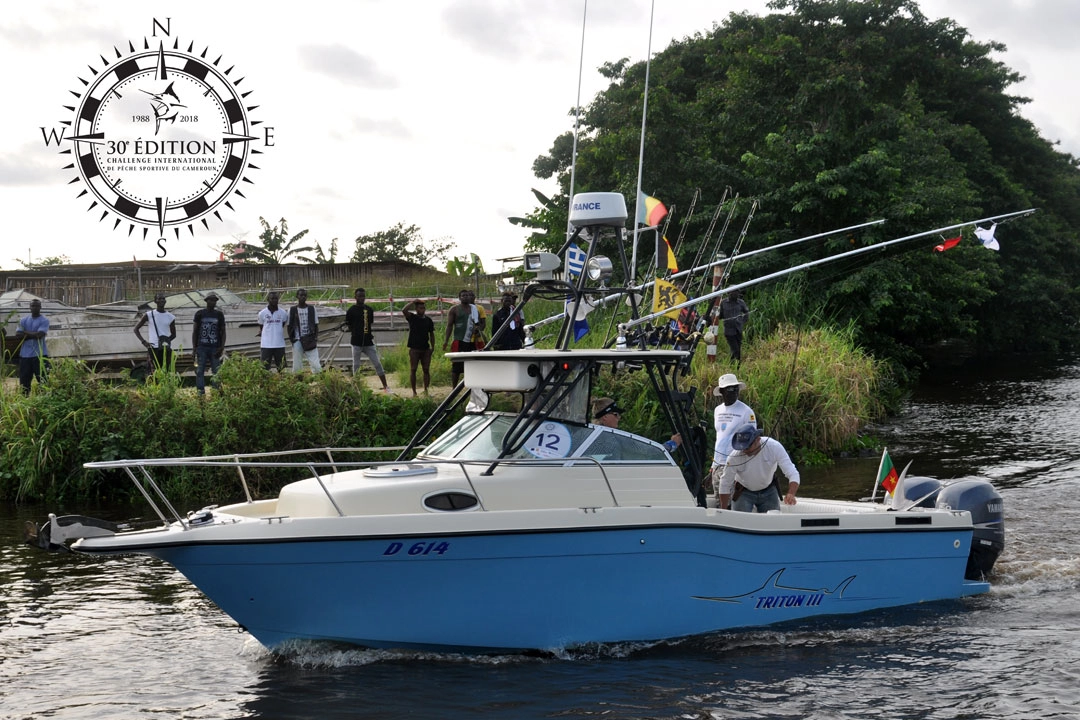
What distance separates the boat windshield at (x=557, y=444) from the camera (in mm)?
8203

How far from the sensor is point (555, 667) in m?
7.88

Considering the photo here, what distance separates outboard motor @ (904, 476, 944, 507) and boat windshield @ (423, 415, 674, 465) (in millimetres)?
2997

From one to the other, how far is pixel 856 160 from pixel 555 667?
2055 centimetres

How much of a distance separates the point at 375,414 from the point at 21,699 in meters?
8.20

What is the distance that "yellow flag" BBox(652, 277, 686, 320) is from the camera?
10.6 m

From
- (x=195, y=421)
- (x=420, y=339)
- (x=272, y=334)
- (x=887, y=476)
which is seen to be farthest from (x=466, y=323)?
(x=887, y=476)

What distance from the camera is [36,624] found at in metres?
Result: 9.17

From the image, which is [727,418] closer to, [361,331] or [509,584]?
[509,584]

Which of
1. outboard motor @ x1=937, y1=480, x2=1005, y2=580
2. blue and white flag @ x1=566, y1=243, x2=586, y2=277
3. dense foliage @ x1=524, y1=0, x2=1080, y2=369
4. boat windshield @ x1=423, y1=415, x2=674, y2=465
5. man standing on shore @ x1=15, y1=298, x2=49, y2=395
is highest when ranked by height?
dense foliage @ x1=524, y1=0, x2=1080, y2=369

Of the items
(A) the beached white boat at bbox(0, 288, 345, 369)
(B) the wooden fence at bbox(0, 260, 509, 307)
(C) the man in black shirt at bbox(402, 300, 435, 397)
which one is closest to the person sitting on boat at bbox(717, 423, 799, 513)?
(C) the man in black shirt at bbox(402, 300, 435, 397)

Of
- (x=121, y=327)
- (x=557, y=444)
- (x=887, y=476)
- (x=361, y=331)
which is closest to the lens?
(x=557, y=444)

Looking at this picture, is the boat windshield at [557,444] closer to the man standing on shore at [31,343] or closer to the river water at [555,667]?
the river water at [555,667]

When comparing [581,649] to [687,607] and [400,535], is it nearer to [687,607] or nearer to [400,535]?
[687,607]

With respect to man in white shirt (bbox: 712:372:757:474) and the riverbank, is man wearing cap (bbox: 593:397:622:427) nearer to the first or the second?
man in white shirt (bbox: 712:372:757:474)
